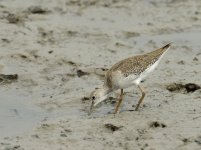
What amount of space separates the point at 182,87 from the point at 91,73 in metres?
1.86

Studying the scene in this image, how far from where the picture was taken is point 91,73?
38.0 feet

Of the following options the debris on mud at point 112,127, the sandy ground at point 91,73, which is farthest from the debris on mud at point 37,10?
Answer: the debris on mud at point 112,127

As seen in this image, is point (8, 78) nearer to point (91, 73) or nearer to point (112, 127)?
point (91, 73)

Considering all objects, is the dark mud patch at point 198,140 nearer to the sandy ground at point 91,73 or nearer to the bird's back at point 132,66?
the sandy ground at point 91,73

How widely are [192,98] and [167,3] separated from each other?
21.5ft

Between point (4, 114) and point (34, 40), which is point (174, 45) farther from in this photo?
point (4, 114)

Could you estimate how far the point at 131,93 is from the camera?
10.8 m

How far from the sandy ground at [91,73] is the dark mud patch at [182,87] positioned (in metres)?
0.02

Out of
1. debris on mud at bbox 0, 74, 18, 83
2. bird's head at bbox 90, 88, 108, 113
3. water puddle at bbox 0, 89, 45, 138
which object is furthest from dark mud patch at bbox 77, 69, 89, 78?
bird's head at bbox 90, 88, 108, 113

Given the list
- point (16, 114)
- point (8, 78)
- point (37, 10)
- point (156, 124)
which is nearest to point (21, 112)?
point (16, 114)

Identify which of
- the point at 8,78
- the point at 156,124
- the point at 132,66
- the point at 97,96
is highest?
the point at 132,66

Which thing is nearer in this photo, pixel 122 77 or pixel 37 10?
pixel 122 77

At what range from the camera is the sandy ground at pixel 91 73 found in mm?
8680

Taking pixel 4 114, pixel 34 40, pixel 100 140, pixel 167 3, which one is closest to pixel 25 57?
pixel 34 40
